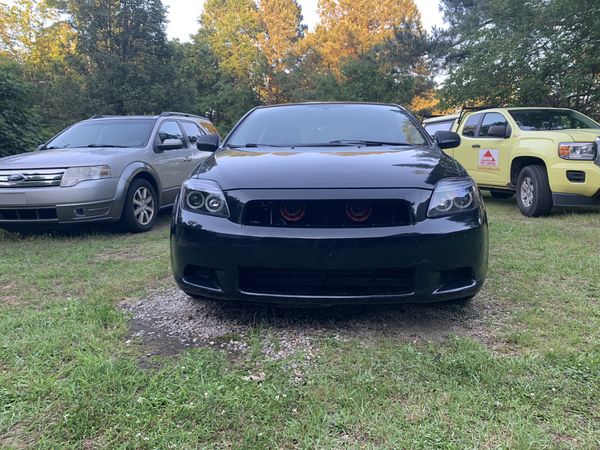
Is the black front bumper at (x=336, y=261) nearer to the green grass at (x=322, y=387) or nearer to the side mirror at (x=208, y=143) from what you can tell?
the green grass at (x=322, y=387)

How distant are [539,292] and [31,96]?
9.98 meters

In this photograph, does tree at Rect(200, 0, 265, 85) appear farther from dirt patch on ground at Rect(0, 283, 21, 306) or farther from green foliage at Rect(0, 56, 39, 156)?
dirt patch on ground at Rect(0, 283, 21, 306)

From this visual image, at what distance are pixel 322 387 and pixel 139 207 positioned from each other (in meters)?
4.48

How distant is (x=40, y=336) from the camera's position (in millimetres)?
2576

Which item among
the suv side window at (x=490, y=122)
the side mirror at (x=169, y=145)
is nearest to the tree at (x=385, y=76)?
the suv side window at (x=490, y=122)

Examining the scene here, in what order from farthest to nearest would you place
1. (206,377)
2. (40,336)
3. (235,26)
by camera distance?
(235,26), (40,336), (206,377)

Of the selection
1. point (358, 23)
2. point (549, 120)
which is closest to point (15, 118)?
point (549, 120)

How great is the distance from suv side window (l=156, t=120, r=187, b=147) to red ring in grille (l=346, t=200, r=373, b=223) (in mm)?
4674

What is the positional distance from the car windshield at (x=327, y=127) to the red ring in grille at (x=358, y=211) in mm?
1005

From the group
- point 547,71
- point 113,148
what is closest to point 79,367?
point 113,148

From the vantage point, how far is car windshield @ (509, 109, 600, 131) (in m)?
6.94

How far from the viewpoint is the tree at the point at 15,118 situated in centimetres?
841

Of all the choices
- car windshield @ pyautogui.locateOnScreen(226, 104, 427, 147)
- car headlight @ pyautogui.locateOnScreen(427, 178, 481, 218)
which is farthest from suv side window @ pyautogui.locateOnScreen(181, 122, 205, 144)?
car headlight @ pyautogui.locateOnScreen(427, 178, 481, 218)

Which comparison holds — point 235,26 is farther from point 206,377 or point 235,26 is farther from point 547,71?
point 206,377
